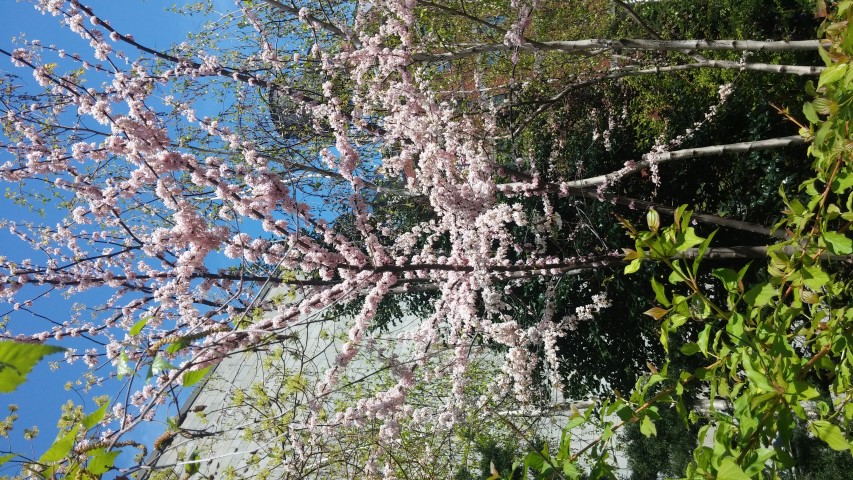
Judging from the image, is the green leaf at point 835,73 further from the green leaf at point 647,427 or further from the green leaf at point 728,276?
the green leaf at point 647,427

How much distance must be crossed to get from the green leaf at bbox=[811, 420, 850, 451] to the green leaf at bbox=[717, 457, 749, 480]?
1.01 feet

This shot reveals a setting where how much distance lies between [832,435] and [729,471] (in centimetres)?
36

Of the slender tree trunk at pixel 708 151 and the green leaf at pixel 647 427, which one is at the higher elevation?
the slender tree trunk at pixel 708 151

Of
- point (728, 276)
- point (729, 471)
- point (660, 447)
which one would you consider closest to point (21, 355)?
point (729, 471)

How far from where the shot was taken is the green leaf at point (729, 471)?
126 cm

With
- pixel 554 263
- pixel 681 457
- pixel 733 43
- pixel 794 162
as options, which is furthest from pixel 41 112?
pixel 794 162

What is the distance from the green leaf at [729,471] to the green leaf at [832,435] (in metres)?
0.31

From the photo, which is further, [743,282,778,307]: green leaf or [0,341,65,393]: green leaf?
[743,282,778,307]: green leaf

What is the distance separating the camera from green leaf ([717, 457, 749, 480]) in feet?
4.14

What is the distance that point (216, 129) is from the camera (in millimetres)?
4020

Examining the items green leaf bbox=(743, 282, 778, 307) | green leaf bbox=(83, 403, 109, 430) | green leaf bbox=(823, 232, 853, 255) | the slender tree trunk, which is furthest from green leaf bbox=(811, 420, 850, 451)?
the slender tree trunk

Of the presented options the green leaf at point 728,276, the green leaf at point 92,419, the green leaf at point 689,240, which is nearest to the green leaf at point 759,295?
the green leaf at point 728,276

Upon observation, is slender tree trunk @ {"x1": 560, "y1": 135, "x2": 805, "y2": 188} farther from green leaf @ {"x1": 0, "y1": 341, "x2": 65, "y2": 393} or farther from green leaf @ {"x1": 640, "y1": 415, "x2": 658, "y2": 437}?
green leaf @ {"x1": 0, "y1": 341, "x2": 65, "y2": 393}

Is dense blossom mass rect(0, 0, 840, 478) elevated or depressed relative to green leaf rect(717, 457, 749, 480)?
elevated
